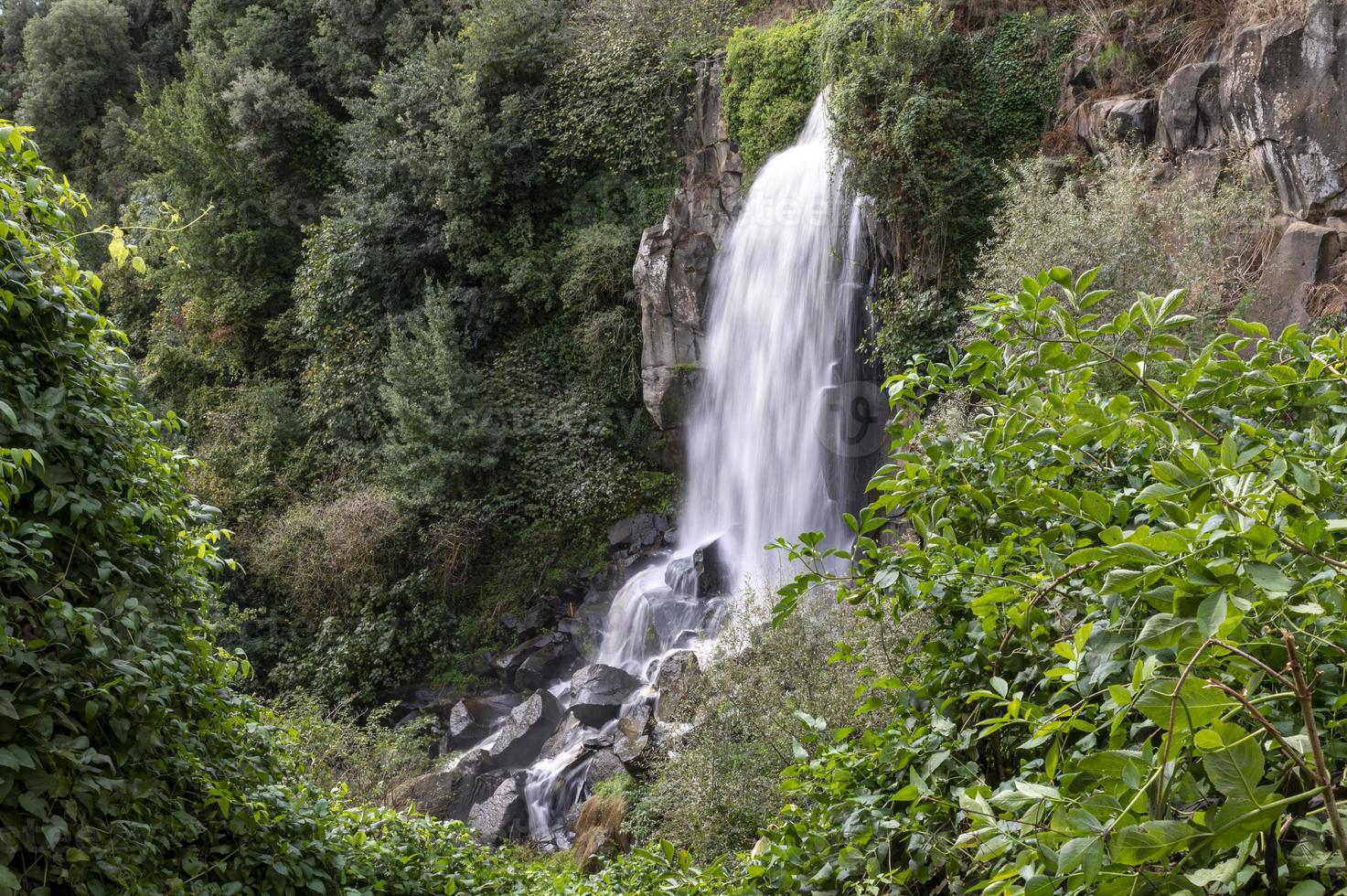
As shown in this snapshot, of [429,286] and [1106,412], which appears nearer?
[1106,412]

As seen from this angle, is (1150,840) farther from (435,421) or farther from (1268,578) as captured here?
(435,421)

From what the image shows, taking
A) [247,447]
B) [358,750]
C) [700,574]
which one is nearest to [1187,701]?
[358,750]

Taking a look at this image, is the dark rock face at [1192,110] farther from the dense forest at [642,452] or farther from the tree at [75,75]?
the tree at [75,75]

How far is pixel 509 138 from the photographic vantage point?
14.8 metres

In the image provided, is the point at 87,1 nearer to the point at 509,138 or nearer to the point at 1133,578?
the point at 509,138

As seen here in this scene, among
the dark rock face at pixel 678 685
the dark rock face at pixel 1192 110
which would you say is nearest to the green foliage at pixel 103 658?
the dark rock face at pixel 678 685

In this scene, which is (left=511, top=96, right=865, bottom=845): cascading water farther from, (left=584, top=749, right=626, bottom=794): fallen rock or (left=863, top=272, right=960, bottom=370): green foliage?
(left=863, top=272, right=960, bottom=370): green foliage

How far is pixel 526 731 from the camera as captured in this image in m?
11.0

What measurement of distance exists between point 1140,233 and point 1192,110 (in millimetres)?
1930

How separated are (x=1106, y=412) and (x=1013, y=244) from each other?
6.92 metres

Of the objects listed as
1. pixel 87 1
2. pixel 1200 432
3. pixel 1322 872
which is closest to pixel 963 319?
pixel 1200 432

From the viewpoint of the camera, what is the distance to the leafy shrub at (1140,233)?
7.59m

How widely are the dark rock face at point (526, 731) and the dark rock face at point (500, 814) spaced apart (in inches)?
25.0

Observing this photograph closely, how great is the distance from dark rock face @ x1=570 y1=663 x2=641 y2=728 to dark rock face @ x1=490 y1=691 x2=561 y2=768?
→ 451mm
